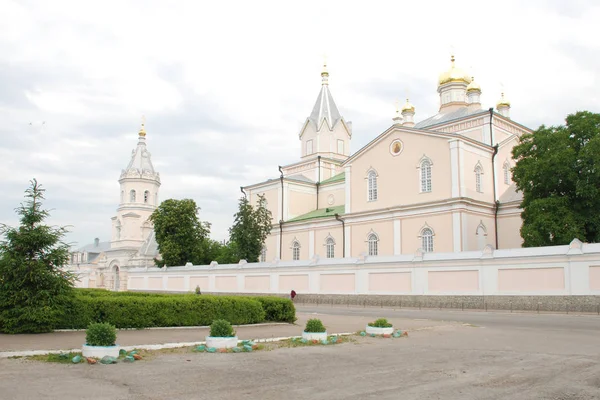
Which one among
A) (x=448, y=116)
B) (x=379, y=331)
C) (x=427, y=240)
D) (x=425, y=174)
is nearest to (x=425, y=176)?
(x=425, y=174)

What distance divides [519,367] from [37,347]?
8816mm

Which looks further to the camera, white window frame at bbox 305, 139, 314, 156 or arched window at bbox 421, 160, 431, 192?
white window frame at bbox 305, 139, 314, 156

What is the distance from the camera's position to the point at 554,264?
23609 millimetres

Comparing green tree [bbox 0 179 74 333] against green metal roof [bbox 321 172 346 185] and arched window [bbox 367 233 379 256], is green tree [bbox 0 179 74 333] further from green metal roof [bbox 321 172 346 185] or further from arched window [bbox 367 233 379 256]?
green metal roof [bbox 321 172 346 185]

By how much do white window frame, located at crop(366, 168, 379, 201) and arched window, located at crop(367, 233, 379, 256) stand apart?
2625 mm

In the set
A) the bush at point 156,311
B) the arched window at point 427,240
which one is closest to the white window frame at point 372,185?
the arched window at point 427,240

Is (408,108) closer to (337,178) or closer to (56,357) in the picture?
(337,178)

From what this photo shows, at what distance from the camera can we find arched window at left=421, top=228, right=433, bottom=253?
35.2 metres

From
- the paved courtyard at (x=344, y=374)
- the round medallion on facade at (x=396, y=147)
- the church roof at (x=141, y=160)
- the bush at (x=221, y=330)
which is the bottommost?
the paved courtyard at (x=344, y=374)

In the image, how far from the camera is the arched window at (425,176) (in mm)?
36031

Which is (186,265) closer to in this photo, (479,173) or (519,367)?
(479,173)

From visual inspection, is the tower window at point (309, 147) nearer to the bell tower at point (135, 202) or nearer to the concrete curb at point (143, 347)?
the bell tower at point (135, 202)

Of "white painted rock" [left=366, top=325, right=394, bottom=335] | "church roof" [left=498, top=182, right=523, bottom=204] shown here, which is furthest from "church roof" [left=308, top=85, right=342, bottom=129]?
"white painted rock" [left=366, top=325, right=394, bottom=335]

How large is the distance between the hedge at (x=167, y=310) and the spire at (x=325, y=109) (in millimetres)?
34873
